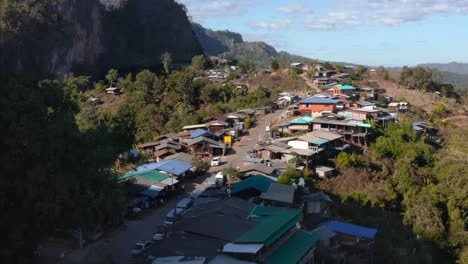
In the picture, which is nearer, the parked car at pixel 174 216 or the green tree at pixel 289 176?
the parked car at pixel 174 216

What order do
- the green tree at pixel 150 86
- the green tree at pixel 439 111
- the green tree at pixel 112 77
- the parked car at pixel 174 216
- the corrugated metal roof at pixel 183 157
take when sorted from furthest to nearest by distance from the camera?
the green tree at pixel 112 77 < the green tree at pixel 150 86 < the green tree at pixel 439 111 < the corrugated metal roof at pixel 183 157 < the parked car at pixel 174 216

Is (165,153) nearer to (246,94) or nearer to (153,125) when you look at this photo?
(153,125)

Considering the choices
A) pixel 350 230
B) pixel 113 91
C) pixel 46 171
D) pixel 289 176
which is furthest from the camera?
pixel 113 91

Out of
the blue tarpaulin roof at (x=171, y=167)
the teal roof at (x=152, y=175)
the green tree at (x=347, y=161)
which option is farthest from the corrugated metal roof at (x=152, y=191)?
the green tree at (x=347, y=161)

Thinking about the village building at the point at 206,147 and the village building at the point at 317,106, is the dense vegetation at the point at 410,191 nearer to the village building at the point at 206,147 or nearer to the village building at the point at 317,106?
the village building at the point at 317,106

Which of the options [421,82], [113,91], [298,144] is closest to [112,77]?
[113,91]

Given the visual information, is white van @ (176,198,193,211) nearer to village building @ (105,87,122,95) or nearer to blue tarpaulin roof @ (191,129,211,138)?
blue tarpaulin roof @ (191,129,211,138)

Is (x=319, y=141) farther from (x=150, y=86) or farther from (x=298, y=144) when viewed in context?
(x=150, y=86)
